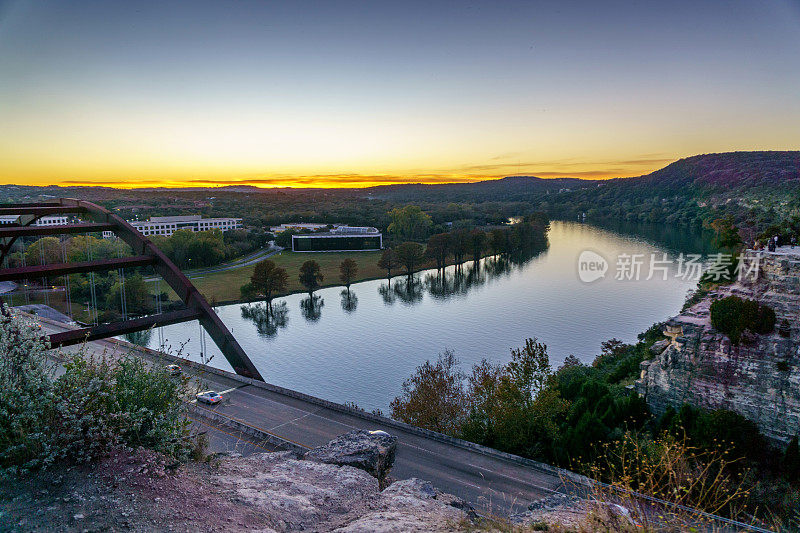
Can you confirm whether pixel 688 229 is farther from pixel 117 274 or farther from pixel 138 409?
pixel 138 409

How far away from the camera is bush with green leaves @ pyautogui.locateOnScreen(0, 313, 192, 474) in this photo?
15.2ft

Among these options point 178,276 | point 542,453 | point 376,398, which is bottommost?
point 376,398

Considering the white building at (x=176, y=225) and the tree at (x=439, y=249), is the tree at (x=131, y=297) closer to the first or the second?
the white building at (x=176, y=225)

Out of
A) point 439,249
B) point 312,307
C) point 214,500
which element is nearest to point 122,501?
point 214,500

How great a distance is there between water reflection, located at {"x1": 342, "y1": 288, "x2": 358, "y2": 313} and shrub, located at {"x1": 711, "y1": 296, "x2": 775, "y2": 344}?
1184 inches

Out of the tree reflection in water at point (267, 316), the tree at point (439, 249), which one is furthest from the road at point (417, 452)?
the tree at point (439, 249)

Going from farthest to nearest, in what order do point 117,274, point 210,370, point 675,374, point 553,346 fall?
point 117,274 < point 553,346 < point 210,370 < point 675,374

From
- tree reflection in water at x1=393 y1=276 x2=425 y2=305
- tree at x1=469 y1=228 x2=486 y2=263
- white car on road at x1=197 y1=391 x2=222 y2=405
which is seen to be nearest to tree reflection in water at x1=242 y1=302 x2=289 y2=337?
tree reflection in water at x1=393 y1=276 x2=425 y2=305

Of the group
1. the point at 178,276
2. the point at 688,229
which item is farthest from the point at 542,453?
the point at 688,229

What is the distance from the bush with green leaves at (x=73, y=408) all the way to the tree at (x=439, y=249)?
55047 mm

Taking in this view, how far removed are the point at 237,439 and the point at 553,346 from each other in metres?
22.6

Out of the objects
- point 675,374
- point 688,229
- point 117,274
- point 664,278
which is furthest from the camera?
point 688,229

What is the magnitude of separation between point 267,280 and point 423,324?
51.9 ft

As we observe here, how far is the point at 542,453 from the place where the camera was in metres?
14.3
